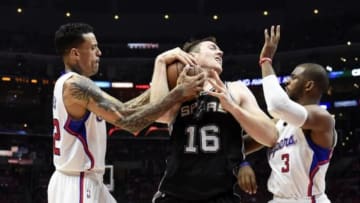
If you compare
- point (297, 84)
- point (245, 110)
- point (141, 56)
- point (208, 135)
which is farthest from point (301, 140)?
point (141, 56)

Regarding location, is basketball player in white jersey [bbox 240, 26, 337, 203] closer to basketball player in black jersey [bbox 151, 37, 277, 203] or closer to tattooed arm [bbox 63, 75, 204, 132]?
basketball player in black jersey [bbox 151, 37, 277, 203]

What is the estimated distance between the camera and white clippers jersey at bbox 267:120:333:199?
3.89 metres

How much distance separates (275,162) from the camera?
3.99 metres

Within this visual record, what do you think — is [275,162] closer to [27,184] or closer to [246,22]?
[27,184]

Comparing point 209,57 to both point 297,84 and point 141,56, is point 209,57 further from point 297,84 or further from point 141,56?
point 141,56

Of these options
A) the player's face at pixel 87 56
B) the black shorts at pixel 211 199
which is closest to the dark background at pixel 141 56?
the player's face at pixel 87 56

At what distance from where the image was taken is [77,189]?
3.98m

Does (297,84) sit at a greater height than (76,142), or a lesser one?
greater

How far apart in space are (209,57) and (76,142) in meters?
1.20

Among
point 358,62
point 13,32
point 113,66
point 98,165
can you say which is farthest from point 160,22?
point 98,165

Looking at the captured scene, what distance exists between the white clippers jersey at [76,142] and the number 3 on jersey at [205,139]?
87 centimetres

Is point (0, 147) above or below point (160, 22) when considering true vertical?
below

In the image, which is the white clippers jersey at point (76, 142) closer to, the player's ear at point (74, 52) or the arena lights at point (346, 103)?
the player's ear at point (74, 52)

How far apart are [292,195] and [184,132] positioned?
97 centimetres
